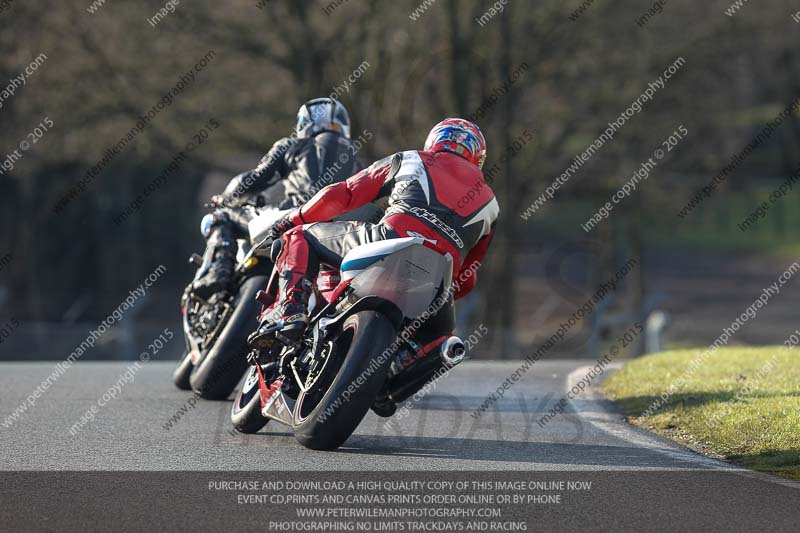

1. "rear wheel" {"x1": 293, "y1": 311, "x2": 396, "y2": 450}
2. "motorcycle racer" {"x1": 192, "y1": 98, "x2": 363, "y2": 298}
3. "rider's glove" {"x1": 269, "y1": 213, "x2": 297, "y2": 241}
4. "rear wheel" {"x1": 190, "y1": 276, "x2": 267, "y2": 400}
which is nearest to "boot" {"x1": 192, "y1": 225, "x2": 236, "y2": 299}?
"motorcycle racer" {"x1": 192, "y1": 98, "x2": 363, "y2": 298}

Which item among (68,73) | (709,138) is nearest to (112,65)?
(68,73)

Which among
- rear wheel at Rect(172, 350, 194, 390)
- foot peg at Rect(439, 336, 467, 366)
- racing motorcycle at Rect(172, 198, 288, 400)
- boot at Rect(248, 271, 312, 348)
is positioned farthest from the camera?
rear wheel at Rect(172, 350, 194, 390)

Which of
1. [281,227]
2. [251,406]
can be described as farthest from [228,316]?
[251,406]

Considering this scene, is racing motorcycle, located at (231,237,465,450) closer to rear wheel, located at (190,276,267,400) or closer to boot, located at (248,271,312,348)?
boot, located at (248,271,312,348)

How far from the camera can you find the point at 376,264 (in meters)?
7.00

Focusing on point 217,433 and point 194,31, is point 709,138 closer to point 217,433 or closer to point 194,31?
point 194,31

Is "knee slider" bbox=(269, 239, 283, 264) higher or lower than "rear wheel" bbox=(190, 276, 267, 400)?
higher

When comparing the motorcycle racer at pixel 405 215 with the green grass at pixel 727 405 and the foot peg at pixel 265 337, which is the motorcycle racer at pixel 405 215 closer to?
the foot peg at pixel 265 337

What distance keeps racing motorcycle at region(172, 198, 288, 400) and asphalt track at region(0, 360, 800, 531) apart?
220 millimetres

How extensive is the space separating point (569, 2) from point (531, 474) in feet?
67.4

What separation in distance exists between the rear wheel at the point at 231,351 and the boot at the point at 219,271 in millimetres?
225

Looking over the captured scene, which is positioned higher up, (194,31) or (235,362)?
(194,31)

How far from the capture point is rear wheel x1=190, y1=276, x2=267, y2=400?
9.02 meters

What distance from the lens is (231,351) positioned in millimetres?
9070
